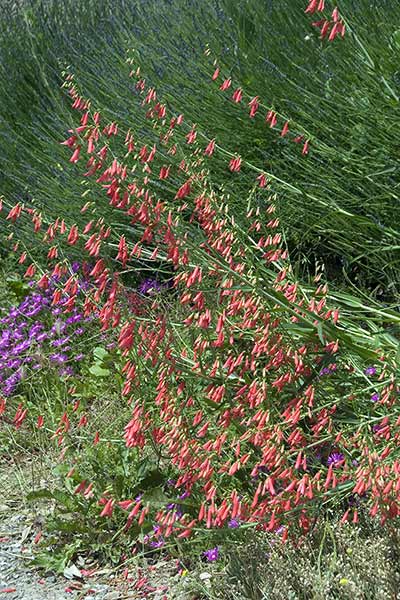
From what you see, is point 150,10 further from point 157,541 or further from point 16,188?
point 157,541

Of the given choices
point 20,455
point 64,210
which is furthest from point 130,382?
point 64,210

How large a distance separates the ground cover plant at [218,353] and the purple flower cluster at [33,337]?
0.06 feet

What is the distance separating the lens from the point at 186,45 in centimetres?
524

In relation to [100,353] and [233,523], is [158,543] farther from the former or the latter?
[100,353]

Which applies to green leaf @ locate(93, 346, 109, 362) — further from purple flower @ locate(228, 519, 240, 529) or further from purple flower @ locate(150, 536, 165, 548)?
purple flower @ locate(228, 519, 240, 529)

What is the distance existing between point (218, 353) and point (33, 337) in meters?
1.77

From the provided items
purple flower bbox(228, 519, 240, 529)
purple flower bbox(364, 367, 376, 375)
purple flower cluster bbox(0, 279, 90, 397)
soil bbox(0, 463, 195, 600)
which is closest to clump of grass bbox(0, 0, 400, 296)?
purple flower bbox(364, 367, 376, 375)

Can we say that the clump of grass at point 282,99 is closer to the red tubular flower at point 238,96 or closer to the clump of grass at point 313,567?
the red tubular flower at point 238,96

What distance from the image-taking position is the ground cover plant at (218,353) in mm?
2537

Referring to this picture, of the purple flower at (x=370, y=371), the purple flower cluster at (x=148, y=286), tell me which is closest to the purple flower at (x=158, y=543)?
the purple flower at (x=370, y=371)

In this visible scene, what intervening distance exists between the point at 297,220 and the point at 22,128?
250 centimetres

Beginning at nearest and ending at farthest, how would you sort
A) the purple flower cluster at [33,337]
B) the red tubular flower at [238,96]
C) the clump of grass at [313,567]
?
the clump of grass at [313,567] < the red tubular flower at [238,96] < the purple flower cluster at [33,337]

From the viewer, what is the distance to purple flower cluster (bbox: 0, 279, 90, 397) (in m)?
4.18

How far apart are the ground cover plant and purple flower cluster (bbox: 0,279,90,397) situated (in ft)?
0.06
